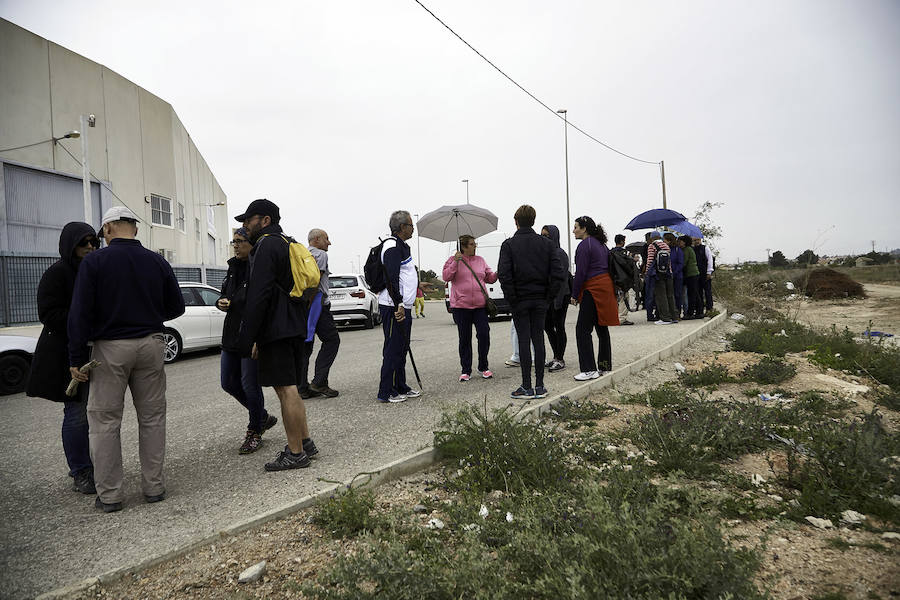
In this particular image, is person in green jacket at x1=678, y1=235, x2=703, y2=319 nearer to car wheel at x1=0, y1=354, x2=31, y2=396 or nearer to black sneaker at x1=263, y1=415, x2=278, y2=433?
black sneaker at x1=263, y1=415, x2=278, y2=433

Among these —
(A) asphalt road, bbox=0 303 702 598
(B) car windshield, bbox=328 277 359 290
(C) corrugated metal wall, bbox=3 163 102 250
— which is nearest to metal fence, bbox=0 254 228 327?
(B) car windshield, bbox=328 277 359 290

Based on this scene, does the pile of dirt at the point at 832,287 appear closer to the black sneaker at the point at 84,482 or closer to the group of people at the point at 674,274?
the group of people at the point at 674,274

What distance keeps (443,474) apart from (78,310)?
258 centimetres

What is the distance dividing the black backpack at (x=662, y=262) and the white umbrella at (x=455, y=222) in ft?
17.7

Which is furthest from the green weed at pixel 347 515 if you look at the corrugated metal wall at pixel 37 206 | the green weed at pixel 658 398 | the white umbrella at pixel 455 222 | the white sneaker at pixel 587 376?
the corrugated metal wall at pixel 37 206

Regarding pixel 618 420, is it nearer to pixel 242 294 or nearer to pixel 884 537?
pixel 884 537

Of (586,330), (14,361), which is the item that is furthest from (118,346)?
(14,361)

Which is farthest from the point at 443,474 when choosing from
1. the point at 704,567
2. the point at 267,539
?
the point at 704,567

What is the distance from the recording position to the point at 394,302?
6.12m

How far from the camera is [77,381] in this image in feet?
12.1

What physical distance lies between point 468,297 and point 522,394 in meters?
1.60

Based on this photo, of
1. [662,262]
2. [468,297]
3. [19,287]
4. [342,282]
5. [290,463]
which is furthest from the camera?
[342,282]

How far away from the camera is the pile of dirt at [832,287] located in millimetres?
23078

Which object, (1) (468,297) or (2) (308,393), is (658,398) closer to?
(1) (468,297)
